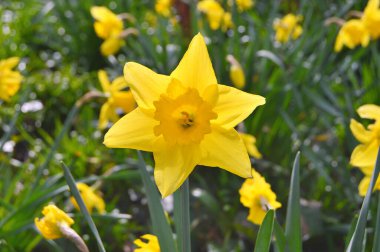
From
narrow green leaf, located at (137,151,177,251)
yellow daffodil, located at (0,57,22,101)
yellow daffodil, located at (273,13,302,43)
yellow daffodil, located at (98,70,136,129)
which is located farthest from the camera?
yellow daffodil, located at (273,13,302,43)

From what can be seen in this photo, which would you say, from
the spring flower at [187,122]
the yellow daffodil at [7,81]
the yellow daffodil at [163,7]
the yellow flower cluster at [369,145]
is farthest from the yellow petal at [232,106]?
the yellow daffodil at [163,7]

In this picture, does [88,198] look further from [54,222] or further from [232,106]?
[232,106]

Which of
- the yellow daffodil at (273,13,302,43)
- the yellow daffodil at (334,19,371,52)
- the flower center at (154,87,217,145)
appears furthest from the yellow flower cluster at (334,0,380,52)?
the flower center at (154,87,217,145)

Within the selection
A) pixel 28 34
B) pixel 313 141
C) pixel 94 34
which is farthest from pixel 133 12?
pixel 313 141

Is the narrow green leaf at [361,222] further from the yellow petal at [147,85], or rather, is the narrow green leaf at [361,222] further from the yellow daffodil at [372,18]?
the yellow daffodil at [372,18]

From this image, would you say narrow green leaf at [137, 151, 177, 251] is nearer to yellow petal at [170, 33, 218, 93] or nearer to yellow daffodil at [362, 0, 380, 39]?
yellow petal at [170, 33, 218, 93]

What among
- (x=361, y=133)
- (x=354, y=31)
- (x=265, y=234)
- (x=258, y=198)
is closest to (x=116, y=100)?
(x=258, y=198)

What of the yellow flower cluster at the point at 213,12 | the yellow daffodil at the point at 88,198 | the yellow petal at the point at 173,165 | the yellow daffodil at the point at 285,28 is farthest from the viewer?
the yellow daffodil at the point at 285,28
